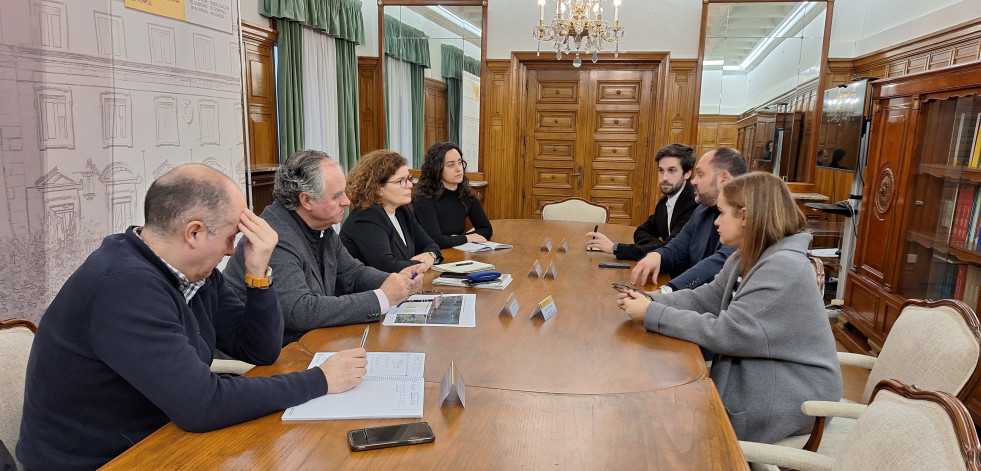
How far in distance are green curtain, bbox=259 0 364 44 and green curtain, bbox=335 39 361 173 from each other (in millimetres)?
145

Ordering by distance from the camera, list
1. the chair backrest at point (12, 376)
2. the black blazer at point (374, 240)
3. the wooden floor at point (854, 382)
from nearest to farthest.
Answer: the chair backrest at point (12, 376) → the black blazer at point (374, 240) → the wooden floor at point (854, 382)

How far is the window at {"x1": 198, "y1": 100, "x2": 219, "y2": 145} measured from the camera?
10.1ft

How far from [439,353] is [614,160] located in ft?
16.8

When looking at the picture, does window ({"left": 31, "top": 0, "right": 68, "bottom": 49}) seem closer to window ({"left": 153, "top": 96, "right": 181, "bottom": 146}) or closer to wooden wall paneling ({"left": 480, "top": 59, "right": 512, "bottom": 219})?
window ({"left": 153, "top": 96, "right": 181, "bottom": 146})

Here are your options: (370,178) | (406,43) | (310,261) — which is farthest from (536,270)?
(406,43)

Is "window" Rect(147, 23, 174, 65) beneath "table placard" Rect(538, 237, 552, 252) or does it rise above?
above

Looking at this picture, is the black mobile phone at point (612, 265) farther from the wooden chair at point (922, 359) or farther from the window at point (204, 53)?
the window at point (204, 53)

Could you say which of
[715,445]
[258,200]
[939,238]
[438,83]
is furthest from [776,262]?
[438,83]

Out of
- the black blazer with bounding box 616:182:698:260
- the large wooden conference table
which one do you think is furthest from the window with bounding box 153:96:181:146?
the black blazer with bounding box 616:182:698:260

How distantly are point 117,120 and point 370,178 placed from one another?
41.1 inches

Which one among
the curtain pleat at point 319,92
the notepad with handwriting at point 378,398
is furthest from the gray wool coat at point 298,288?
the curtain pleat at point 319,92

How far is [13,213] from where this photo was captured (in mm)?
2072

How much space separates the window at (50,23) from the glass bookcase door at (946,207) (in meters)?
3.82

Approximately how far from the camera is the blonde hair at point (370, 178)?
2.75 m
